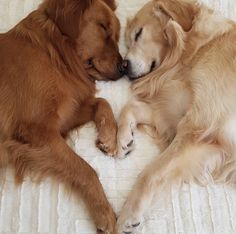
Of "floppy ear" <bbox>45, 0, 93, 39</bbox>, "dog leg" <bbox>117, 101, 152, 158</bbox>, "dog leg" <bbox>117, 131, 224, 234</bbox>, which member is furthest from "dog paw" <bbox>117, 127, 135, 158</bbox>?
"floppy ear" <bbox>45, 0, 93, 39</bbox>

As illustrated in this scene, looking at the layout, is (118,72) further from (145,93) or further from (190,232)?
(190,232)

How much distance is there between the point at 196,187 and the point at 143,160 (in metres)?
0.23

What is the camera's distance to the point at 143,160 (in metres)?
1.64

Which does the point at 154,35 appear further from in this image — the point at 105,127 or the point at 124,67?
the point at 105,127

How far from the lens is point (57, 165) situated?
1549 mm

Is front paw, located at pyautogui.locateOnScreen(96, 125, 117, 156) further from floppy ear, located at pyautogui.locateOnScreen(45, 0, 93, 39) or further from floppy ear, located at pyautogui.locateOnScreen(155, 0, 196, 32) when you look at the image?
floppy ear, located at pyautogui.locateOnScreen(155, 0, 196, 32)

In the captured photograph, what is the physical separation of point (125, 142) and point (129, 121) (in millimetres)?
120

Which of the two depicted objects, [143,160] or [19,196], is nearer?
[19,196]

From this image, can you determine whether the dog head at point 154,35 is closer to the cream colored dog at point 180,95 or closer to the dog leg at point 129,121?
the cream colored dog at point 180,95

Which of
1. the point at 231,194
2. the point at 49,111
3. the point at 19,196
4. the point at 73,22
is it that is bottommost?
the point at 231,194

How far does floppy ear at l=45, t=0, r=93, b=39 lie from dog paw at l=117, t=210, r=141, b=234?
0.78 meters

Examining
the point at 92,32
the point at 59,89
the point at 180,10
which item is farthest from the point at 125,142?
the point at 180,10

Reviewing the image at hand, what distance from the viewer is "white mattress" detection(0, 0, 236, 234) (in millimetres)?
1440

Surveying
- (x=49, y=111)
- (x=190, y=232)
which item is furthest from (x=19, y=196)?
(x=190, y=232)
